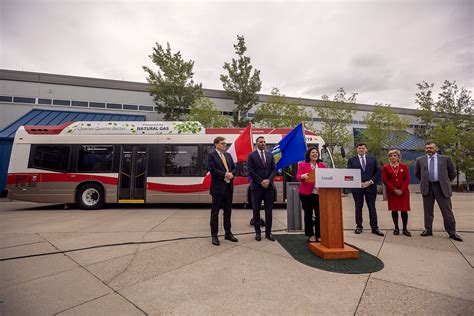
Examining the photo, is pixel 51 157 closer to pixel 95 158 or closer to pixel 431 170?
pixel 95 158

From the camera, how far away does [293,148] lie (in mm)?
5352

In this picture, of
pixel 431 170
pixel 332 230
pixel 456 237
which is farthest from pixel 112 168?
pixel 456 237

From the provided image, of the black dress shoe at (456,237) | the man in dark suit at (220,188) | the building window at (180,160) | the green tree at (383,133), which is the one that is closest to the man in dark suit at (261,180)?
the man in dark suit at (220,188)

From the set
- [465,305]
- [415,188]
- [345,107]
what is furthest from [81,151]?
[415,188]

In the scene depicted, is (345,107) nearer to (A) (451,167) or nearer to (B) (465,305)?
(A) (451,167)

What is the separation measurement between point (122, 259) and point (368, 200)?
16.5ft

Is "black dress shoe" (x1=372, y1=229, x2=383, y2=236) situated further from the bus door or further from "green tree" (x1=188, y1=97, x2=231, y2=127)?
"green tree" (x1=188, y1=97, x2=231, y2=127)

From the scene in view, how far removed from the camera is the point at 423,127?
79.2 ft

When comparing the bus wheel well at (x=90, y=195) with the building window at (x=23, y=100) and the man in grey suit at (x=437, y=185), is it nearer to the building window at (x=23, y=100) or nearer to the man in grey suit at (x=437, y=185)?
the man in grey suit at (x=437, y=185)

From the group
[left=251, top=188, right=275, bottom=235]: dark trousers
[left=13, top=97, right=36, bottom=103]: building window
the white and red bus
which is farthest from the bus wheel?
[left=13, top=97, right=36, bottom=103]: building window

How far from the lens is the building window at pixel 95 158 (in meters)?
8.75

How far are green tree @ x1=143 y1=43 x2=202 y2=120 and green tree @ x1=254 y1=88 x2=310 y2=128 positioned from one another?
569cm

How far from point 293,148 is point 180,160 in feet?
16.4

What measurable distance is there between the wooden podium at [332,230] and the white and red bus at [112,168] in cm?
498
